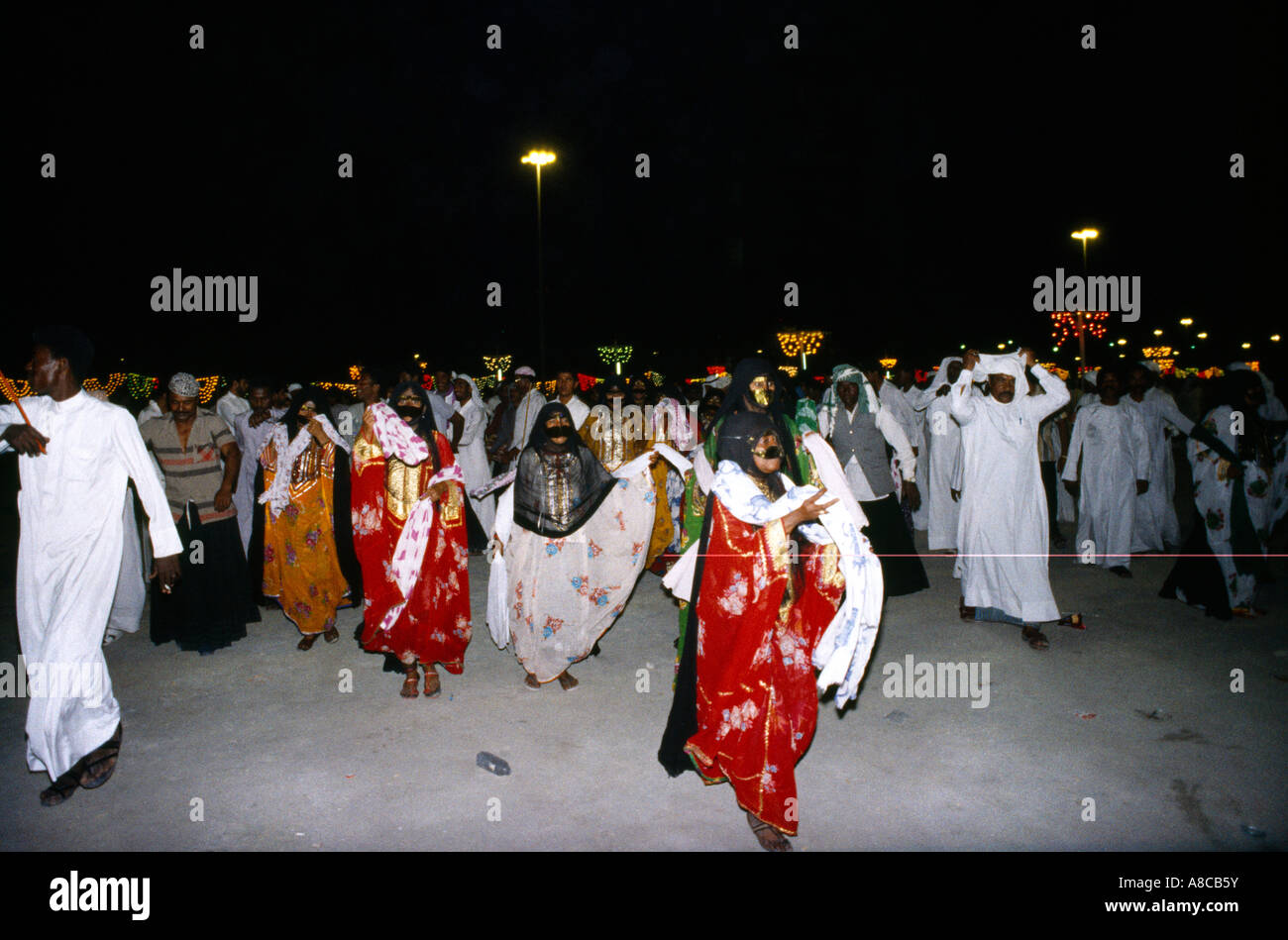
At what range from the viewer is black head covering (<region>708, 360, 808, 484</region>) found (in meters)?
4.04

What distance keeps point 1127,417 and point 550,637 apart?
616 cm

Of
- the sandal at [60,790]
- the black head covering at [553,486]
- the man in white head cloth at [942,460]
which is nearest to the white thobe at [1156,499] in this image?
the man in white head cloth at [942,460]

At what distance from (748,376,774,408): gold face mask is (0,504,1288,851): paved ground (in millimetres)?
1911

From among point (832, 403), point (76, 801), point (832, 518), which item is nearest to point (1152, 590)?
point (832, 403)

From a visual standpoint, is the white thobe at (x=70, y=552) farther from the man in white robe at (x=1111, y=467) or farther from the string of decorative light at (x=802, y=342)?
the string of decorative light at (x=802, y=342)

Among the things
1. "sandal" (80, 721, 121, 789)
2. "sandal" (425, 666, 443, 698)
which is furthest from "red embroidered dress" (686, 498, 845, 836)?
"sandal" (80, 721, 121, 789)

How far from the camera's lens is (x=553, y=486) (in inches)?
227

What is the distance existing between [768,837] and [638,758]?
42.0 inches

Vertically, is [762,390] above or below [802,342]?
below

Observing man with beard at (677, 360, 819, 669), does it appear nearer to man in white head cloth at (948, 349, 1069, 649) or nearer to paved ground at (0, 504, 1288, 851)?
paved ground at (0, 504, 1288, 851)

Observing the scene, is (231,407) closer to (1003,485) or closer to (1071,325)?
(1003,485)

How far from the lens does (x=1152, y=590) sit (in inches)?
303

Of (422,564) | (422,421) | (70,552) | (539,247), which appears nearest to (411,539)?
(422,564)

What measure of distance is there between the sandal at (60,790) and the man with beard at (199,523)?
92.5 inches
